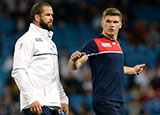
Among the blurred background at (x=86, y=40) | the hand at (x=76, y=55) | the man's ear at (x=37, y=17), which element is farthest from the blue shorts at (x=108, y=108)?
the blurred background at (x=86, y=40)

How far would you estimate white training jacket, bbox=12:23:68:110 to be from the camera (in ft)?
15.2

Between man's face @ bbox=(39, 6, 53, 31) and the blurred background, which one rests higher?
man's face @ bbox=(39, 6, 53, 31)

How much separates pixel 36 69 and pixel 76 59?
1.54ft

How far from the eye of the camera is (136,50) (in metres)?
12.6

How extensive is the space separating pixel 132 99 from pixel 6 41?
13.6ft

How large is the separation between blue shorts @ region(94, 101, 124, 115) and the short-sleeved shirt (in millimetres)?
44

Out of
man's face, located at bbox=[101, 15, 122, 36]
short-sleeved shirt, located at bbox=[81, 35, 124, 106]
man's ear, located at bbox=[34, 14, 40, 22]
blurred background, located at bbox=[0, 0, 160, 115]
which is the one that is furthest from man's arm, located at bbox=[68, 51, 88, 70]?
blurred background, located at bbox=[0, 0, 160, 115]

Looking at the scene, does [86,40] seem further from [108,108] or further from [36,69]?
[36,69]

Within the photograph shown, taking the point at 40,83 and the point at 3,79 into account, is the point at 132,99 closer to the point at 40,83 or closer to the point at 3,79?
the point at 3,79

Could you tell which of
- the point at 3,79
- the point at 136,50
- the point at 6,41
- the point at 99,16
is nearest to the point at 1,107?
the point at 3,79

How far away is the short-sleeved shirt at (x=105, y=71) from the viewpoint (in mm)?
5020

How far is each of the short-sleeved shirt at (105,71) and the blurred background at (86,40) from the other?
4973 mm

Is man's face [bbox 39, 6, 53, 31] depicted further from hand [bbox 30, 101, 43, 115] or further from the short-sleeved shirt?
hand [bbox 30, 101, 43, 115]

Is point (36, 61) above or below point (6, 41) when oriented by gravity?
above
